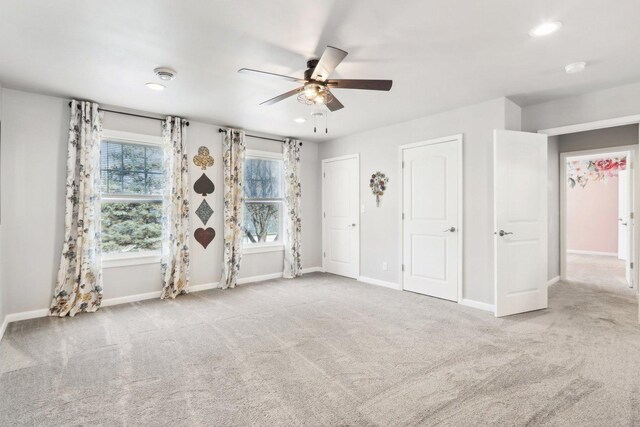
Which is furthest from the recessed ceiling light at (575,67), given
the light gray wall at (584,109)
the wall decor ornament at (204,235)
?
the wall decor ornament at (204,235)

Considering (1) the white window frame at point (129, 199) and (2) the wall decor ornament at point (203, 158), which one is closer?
(1) the white window frame at point (129, 199)

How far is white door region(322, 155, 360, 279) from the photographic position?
5.70 metres

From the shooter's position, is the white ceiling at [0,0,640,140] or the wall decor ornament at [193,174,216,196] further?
the wall decor ornament at [193,174,216,196]

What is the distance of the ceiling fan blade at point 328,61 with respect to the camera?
216 cm

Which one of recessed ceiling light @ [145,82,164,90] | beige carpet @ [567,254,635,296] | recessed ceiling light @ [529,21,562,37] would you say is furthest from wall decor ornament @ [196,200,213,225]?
beige carpet @ [567,254,635,296]

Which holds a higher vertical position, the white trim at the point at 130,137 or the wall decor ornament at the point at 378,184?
the white trim at the point at 130,137

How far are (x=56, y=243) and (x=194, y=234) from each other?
1.60 metres

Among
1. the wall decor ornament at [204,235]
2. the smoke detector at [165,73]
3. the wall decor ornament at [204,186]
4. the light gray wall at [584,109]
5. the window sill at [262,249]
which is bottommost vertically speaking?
the window sill at [262,249]

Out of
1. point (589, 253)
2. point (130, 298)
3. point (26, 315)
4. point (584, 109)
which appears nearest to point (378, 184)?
point (584, 109)

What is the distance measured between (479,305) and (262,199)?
3710 mm

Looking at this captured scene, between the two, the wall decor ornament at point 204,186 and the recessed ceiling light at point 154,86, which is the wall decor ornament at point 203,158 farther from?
the recessed ceiling light at point 154,86

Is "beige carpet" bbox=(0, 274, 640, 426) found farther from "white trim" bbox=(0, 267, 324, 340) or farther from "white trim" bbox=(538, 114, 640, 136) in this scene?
"white trim" bbox=(538, 114, 640, 136)

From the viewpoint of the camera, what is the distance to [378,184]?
5.27 m

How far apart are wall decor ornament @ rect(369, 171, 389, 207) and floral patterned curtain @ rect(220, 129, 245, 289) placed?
2.13 metres
